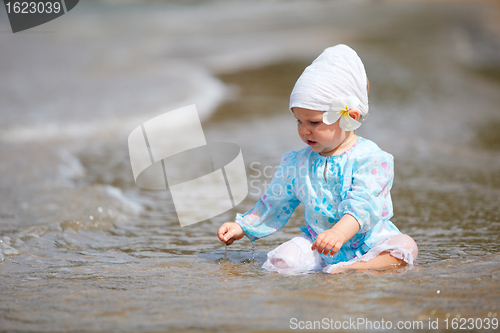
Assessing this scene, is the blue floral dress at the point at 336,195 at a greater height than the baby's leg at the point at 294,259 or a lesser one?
greater

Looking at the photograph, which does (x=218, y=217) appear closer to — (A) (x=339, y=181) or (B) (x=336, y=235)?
(A) (x=339, y=181)

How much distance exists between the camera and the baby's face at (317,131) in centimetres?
228

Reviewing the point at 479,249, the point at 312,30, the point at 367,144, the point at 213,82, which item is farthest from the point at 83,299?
the point at 312,30

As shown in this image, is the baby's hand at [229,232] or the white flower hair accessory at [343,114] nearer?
the white flower hair accessory at [343,114]

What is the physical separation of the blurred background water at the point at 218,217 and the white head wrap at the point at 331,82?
0.73 m

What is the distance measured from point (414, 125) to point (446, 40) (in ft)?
37.6

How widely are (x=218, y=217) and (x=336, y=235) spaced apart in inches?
59.5

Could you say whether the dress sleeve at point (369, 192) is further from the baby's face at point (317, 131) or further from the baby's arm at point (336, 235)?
the baby's face at point (317, 131)

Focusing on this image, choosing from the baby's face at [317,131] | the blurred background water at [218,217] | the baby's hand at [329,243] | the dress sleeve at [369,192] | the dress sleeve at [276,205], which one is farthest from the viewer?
the dress sleeve at [276,205]

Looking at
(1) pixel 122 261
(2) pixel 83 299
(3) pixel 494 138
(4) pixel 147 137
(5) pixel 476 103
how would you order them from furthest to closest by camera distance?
(5) pixel 476 103 → (4) pixel 147 137 → (3) pixel 494 138 → (1) pixel 122 261 → (2) pixel 83 299

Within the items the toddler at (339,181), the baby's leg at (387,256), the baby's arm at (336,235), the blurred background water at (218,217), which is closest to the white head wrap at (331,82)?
the toddler at (339,181)

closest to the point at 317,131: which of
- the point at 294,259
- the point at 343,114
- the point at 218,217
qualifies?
the point at 343,114

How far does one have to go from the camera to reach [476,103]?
8.80 m

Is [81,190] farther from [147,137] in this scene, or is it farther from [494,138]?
[494,138]
